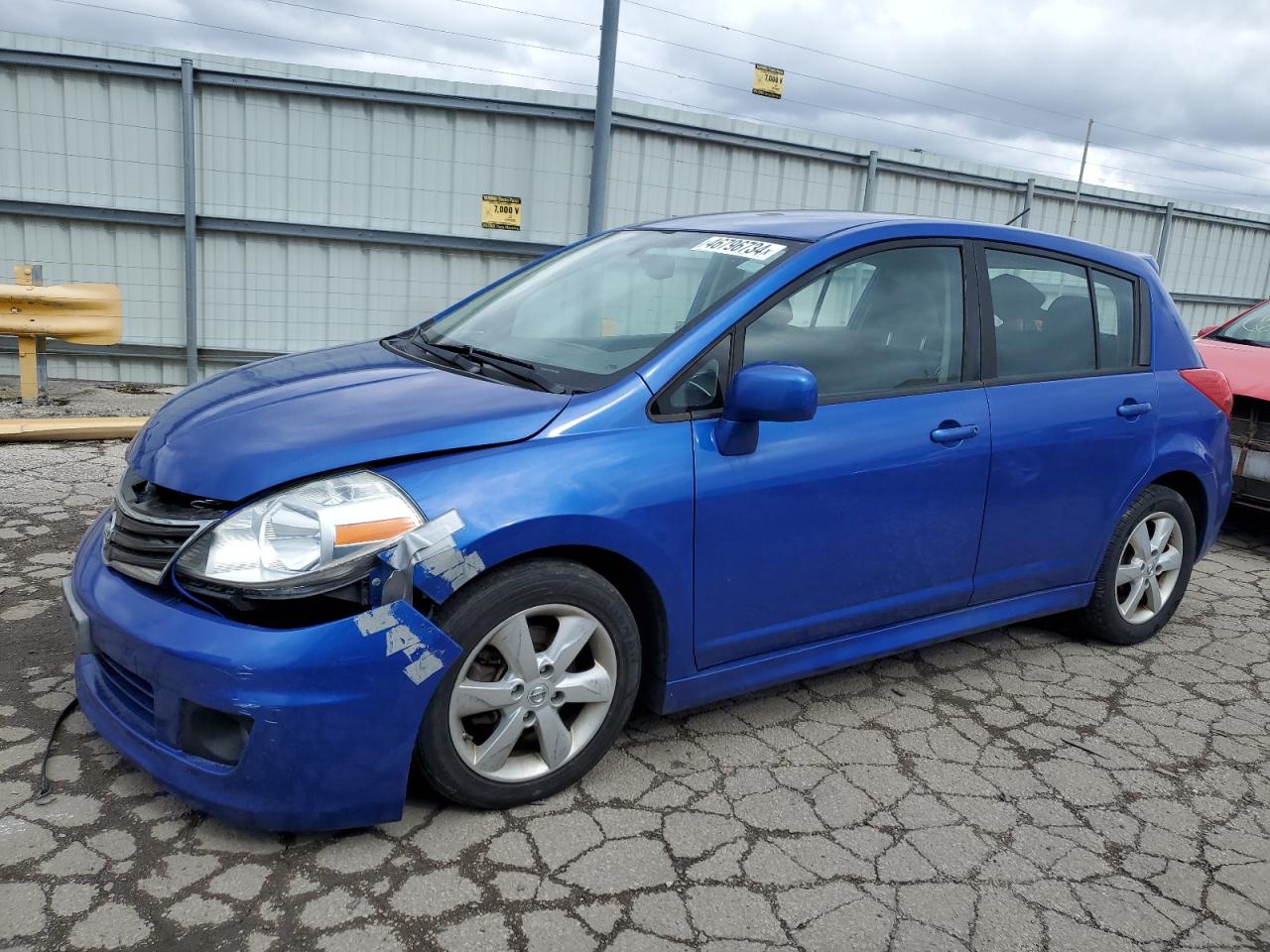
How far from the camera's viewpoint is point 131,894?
230 cm

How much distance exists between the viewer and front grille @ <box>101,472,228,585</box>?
97.3 inches

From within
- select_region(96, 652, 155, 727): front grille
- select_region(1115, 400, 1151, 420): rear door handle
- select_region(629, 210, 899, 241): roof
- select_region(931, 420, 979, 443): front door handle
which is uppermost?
select_region(629, 210, 899, 241): roof

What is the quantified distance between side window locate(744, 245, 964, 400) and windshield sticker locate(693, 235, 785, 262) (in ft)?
0.60

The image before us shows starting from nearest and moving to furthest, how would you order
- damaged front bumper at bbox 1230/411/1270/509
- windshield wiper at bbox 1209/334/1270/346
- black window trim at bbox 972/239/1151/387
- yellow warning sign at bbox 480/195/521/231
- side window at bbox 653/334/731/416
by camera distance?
side window at bbox 653/334/731/416 → black window trim at bbox 972/239/1151/387 → damaged front bumper at bbox 1230/411/1270/509 → windshield wiper at bbox 1209/334/1270/346 → yellow warning sign at bbox 480/195/521/231

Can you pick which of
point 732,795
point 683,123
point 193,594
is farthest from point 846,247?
point 683,123

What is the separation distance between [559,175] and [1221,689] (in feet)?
22.7

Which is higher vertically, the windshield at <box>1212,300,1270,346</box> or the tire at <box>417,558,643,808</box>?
the windshield at <box>1212,300,1270,346</box>

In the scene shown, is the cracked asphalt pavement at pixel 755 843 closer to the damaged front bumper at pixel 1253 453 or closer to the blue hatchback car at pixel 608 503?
the blue hatchback car at pixel 608 503

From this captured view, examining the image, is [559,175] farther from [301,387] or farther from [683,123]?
[301,387]

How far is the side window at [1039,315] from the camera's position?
3.62 m

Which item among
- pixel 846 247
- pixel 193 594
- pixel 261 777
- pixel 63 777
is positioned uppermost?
pixel 846 247

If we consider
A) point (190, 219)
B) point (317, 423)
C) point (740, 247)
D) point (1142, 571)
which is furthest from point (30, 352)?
point (1142, 571)

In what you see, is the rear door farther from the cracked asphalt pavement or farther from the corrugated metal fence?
the corrugated metal fence

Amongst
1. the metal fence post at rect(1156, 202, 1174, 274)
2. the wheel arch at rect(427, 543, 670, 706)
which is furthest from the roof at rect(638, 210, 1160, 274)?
the metal fence post at rect(1156, 202, 1174, 274)
